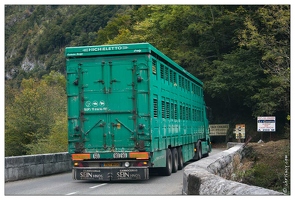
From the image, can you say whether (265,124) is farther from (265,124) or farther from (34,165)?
(34,165)

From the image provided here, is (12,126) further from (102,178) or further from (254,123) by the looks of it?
(102,178)

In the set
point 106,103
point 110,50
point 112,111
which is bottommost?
point 112,111

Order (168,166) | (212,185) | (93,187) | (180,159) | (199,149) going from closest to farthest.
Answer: (212,185)
(93,187)
(168,166)
(180,159)
(199,149)

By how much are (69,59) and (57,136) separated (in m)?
21.0

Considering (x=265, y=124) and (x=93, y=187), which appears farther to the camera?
(x=265, y=124)

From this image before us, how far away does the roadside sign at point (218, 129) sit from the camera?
44.8m

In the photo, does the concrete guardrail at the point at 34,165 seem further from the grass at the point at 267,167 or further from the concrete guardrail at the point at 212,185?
the concrete guardrail at the point at 212,185

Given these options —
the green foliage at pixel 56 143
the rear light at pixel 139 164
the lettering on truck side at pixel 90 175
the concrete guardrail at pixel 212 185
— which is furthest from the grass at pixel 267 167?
the green foliage at pixel 56 143

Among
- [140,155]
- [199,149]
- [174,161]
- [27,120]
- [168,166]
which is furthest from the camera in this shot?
[27,120]

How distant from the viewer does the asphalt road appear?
1324 centimetres

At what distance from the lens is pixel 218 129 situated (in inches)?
1778

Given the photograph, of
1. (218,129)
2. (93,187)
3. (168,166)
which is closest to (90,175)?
(93,187)

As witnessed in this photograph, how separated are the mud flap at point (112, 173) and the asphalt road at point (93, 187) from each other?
19 centimetres

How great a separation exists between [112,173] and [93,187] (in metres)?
0.92
